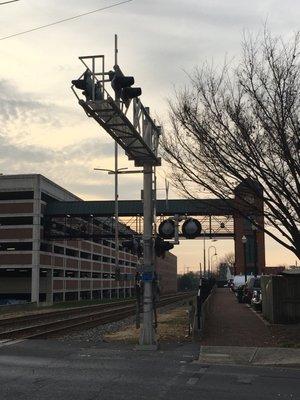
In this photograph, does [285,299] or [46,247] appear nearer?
[285,299]

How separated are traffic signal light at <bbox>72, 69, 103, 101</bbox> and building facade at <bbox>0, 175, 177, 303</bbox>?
4944 cm

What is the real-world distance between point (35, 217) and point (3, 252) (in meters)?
5.47

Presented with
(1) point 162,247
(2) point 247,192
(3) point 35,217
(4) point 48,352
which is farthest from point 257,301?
(3) point 35,217

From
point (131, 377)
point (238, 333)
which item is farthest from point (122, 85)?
point (238, 333)

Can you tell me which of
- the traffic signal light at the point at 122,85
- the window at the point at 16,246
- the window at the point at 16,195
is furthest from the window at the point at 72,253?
the traffic signal light at the point at 122,85

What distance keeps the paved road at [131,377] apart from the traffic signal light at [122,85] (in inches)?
218

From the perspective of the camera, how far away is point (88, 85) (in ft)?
35.8

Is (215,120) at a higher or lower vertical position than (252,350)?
higher

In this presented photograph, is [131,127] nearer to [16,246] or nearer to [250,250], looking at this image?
[16,246]

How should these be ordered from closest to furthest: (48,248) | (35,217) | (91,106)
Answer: (91,106) < (35,217) < (48,248)

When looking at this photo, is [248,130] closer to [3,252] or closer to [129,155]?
[129,155]

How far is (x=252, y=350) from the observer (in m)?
14.1

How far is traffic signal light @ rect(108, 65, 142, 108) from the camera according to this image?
1102 centimetres

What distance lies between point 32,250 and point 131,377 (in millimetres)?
54280
